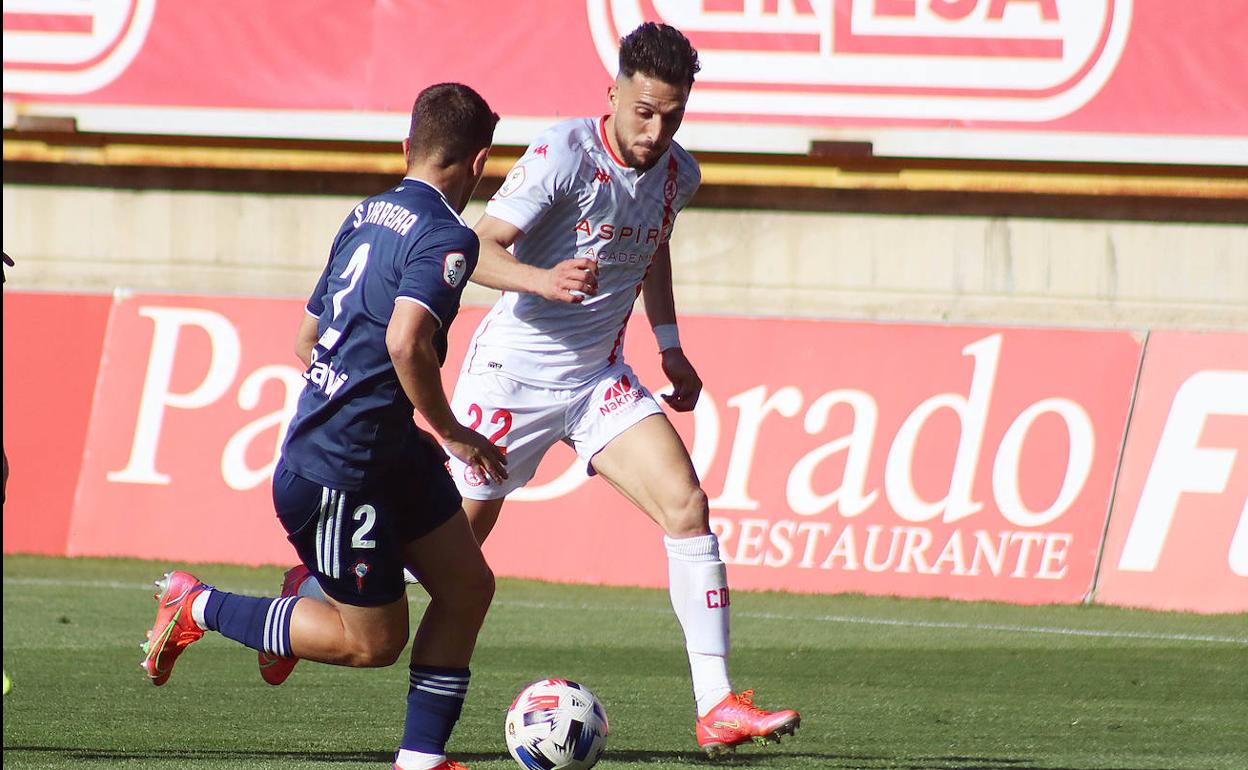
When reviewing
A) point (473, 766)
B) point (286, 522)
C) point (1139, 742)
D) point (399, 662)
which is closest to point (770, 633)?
point (399, 662)

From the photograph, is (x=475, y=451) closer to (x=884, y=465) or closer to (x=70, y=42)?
(x=884, y=465)

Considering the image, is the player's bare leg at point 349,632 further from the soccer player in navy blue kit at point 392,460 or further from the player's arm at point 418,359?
the player's arm at point 418,359

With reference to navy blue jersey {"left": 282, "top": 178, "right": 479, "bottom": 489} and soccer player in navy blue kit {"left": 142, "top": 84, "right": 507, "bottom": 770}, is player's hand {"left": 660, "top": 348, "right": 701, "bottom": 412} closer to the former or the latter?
soccer player in navy blue kit {"left": 142, "top": 84, "right": 507, "bottom": 770}

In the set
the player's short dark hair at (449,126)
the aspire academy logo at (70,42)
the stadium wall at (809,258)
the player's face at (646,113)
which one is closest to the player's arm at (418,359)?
the player's short dark hair at (449,126)

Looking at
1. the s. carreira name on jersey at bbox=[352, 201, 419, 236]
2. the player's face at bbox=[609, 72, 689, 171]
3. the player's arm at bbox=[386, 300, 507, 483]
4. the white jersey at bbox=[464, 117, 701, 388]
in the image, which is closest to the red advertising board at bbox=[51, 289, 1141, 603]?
the white jersey at bbox=[464, 117, 701, 388]

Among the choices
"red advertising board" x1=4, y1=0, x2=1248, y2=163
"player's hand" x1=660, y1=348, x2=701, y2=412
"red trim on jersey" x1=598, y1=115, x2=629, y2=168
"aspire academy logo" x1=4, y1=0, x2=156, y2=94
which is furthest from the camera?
"aspire academy logo" x1=4, y1=0, x2=156, y2=94

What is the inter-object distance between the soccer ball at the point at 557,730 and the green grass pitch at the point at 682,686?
244 mm

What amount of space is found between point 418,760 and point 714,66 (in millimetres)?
8751

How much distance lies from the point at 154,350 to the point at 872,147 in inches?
201

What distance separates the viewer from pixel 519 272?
540 centimetres

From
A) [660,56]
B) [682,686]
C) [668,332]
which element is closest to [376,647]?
[668,332]

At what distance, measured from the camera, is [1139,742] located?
20.1ft

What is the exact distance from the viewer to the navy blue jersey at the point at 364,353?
4746 millimetres

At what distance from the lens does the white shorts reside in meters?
6.06
